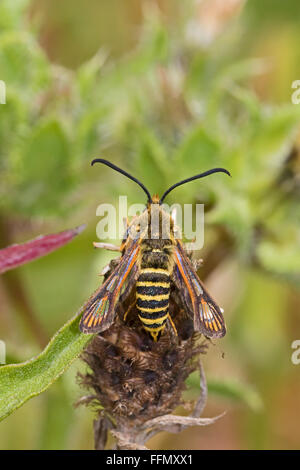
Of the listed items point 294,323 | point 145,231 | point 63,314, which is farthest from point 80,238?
point 145,231

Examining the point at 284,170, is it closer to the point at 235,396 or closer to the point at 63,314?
the point at 235,396

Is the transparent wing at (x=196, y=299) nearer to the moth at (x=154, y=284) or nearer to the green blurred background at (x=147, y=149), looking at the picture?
the moth at (x=154, y=284)

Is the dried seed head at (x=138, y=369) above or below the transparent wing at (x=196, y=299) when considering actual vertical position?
below

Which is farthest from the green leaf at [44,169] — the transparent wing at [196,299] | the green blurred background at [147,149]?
the transparent wing at [196,299]

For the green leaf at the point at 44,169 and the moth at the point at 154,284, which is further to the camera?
the green leaf at the point at 44,169

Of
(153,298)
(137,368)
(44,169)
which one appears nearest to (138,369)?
(137,368)

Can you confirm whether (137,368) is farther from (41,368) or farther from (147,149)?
(147,149)
